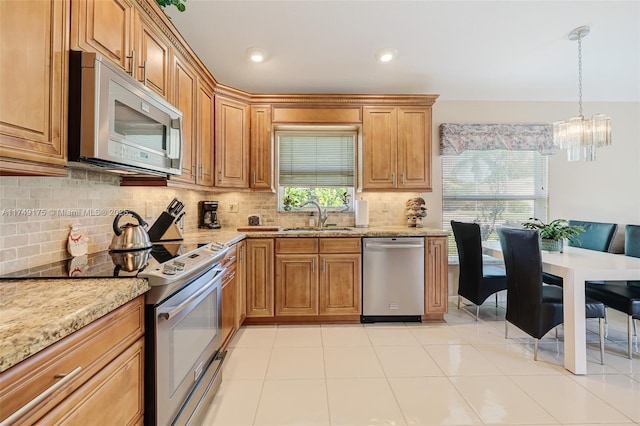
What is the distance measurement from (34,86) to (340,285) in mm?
2574

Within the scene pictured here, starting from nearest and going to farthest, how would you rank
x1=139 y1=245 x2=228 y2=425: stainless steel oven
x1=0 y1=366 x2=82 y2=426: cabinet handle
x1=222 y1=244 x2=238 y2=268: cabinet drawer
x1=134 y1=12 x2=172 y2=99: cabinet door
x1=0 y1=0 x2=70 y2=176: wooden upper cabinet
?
x1=0 y1=366 x2=82 y2=426: cabinet handle < x1=0 y1=0 x2=70 y2=176: wooden upper cabinet < x1=139 y1=245 x2=228 y2=425: stainless steel oven < x1=134 y1=12 x2=172 y2=99: cabinet door < x1=222 y1=244 x2=238 y2=268: cabinet drawer

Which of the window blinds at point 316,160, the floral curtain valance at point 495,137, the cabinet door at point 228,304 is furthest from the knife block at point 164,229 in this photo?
the floral curtain valance at point 495,137

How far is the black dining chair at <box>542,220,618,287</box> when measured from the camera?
297 cm

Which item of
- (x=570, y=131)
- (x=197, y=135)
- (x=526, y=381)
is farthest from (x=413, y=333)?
(x=197, y=135)

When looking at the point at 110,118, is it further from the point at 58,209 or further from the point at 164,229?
the point at 164,229

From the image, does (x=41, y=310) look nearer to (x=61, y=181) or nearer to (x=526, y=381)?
(x=61, y=181)

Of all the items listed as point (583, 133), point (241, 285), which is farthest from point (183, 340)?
point (583, 133)

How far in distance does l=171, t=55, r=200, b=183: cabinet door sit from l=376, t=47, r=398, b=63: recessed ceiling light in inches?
67.0

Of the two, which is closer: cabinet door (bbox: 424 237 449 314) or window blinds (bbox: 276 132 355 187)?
cabinet door (bbox: 424 237 449 314)

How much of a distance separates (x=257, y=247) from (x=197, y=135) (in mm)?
1169

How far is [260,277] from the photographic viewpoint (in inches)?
116

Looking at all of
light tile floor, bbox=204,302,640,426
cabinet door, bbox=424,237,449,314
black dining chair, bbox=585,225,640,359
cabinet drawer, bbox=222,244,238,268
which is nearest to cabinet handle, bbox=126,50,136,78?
cabinet drawer, bbox=222,244,238,268

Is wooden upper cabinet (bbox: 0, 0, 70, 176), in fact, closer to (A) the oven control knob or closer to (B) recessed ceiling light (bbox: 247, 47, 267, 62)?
(A) the oven control knob

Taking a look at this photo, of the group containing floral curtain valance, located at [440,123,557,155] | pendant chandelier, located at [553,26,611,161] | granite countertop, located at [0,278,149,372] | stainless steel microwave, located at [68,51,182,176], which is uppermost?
floral curtain valance, located at [440,123,557,155]
